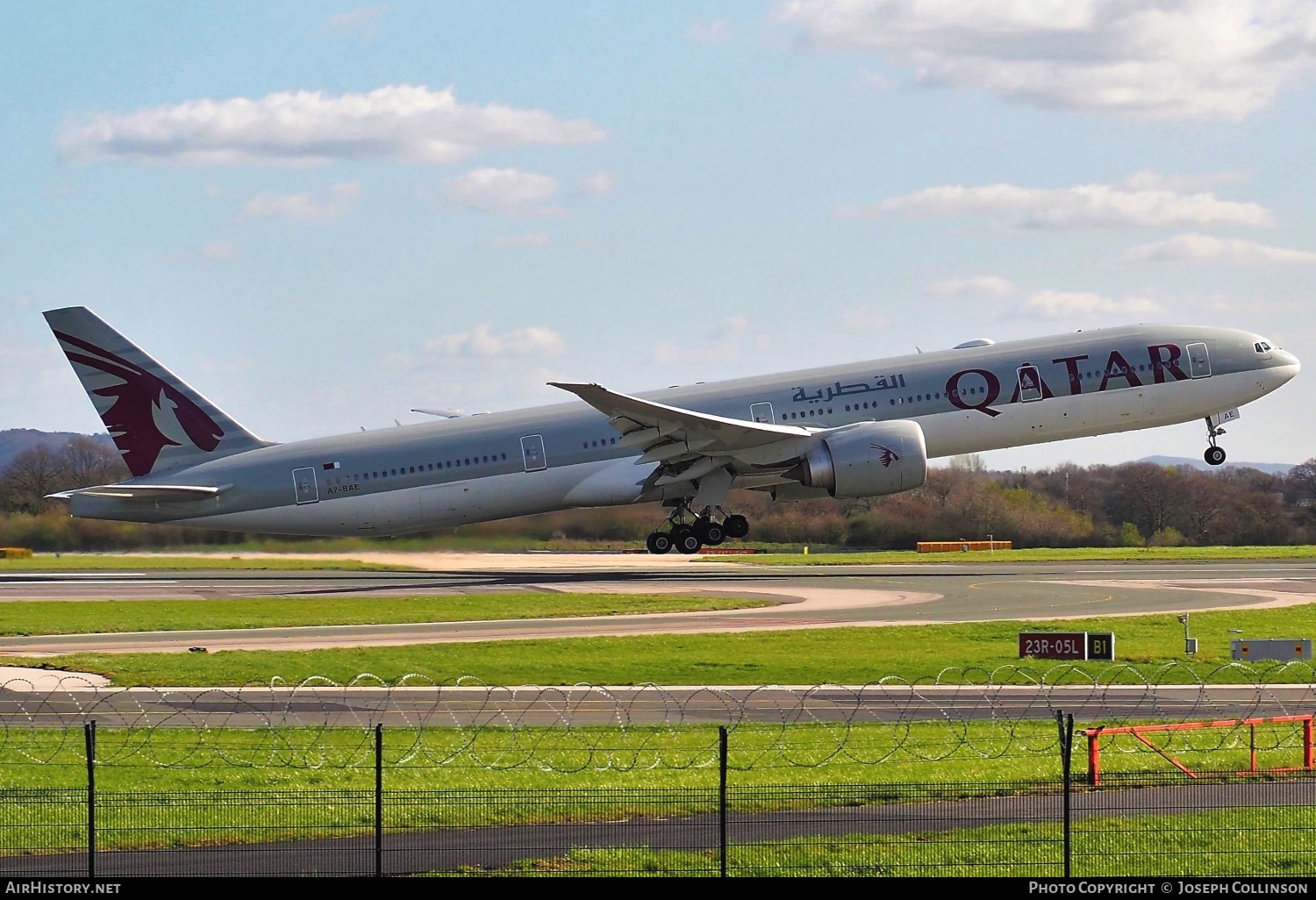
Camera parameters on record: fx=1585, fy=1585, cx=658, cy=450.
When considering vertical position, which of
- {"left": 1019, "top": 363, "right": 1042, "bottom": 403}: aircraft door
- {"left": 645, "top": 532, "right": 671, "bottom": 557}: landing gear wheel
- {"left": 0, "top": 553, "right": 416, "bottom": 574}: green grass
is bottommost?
{"left": 0, "top": 553, "right": 416, "bottom": 574}: green grass

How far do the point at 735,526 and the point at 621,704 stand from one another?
89.3ft

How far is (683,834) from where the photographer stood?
1783 centimetres

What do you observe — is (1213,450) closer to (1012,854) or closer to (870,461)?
(870,461)

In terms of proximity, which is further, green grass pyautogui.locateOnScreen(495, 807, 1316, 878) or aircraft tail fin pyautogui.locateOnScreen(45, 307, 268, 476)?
aircraft tail fin pyautogui.locateOnScreen(45, 307, 268, 476)

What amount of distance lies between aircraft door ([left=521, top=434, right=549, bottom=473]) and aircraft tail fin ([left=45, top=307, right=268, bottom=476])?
35.6 ft

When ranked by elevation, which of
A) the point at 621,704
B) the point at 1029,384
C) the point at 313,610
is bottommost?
the point at 621,704

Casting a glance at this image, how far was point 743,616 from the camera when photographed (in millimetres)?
46500

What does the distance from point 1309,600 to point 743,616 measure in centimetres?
2035

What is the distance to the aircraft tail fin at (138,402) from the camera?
5769 centimetres

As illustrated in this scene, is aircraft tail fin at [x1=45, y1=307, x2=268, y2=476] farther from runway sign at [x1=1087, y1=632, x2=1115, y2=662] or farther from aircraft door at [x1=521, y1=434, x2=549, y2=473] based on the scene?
runway sign at [x1=1087, y1=632, x2=1115, y2=662]

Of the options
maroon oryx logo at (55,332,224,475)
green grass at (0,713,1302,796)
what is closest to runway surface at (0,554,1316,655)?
maroon oryx logo at (55,332,224,475)

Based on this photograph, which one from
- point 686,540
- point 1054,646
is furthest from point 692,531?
point 1054,646

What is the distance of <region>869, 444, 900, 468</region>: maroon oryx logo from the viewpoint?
5381 cm

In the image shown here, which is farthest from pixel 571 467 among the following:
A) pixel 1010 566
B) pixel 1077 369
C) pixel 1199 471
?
pixel 1199 471
